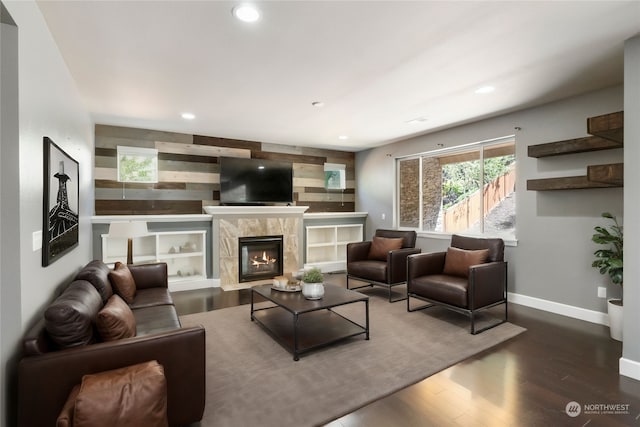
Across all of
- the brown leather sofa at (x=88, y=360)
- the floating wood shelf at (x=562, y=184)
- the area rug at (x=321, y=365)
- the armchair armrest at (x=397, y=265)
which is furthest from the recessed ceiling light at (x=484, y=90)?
the brown leather sofa at (x=88, y=360)

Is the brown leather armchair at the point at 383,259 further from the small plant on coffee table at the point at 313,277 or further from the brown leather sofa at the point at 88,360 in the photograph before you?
the brown leather sofa at the point at 88,360

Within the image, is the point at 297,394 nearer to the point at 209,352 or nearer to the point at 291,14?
the point at 209,352

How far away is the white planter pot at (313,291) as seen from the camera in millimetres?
3156

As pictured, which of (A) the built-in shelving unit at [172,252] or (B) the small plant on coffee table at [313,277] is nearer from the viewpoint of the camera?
(B) the small plant on coffee table at [313,277]

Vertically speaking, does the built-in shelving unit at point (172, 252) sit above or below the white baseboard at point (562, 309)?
above

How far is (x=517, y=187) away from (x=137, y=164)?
5.52m

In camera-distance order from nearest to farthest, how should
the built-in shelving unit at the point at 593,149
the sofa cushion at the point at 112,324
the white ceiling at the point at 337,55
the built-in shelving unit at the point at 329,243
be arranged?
the sofa cushion at the point at 112,324, the white ceiling at the point at 337,55, the built-in shelving unit at the point at 593,149, the built-in shelving unit at the point at 329,243

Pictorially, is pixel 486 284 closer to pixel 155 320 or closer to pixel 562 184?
pixel 562 184

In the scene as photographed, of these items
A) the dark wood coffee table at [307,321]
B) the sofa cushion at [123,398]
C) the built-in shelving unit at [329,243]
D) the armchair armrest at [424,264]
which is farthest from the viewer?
the built-in shelving unit at [329,243]

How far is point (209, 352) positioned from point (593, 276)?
4.08 m

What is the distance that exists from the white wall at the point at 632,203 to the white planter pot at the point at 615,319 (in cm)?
76

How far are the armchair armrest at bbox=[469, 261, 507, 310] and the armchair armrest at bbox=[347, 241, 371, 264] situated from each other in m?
1.96

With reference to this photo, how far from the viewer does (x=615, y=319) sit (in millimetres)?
3070

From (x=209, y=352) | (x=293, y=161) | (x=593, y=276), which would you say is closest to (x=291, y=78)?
(x=209, y=352)
